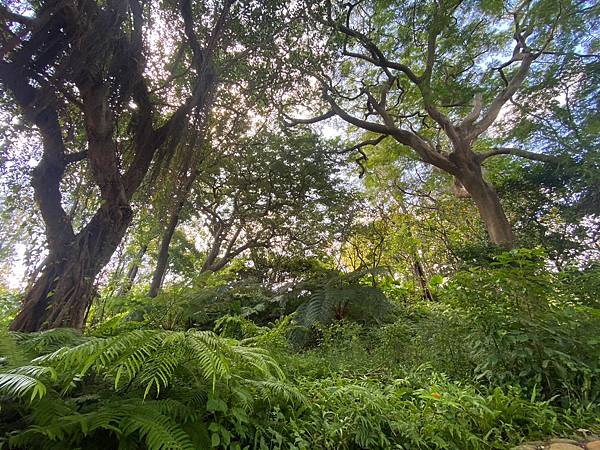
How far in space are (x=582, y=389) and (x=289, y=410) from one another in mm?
1621

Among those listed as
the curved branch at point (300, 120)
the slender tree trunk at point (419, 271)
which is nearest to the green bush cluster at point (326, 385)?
the curved branch at point (300, 120)

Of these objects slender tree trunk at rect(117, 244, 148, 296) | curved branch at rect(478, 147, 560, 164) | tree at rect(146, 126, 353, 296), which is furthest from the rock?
curved branch at rect(478, 147, 560, 164)

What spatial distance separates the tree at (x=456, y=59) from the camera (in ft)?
15.6

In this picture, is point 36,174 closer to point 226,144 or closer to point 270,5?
point 226,144

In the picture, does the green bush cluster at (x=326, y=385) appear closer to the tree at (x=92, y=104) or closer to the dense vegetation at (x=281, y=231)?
the dense vegetation at (x=281, y=231)

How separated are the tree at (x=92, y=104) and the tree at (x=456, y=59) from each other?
2080mm

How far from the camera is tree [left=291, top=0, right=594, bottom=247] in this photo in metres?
4.77

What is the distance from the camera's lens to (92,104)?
8.19 ft

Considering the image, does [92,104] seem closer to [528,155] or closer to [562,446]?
[562,446]

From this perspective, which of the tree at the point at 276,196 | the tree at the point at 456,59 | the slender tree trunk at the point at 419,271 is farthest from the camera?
the slender tree trunk at the point at 419,271

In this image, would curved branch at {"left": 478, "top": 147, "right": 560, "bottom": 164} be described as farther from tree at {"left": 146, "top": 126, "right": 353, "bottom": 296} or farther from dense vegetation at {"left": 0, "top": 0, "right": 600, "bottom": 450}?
tree at {"left": 146, "top": 126, "right": 353, "bottom": 296}

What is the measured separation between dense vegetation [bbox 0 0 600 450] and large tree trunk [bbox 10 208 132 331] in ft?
0.05

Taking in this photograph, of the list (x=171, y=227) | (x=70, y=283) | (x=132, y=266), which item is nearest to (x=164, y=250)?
(x=171, y=227)

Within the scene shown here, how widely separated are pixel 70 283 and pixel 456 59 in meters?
7.19
